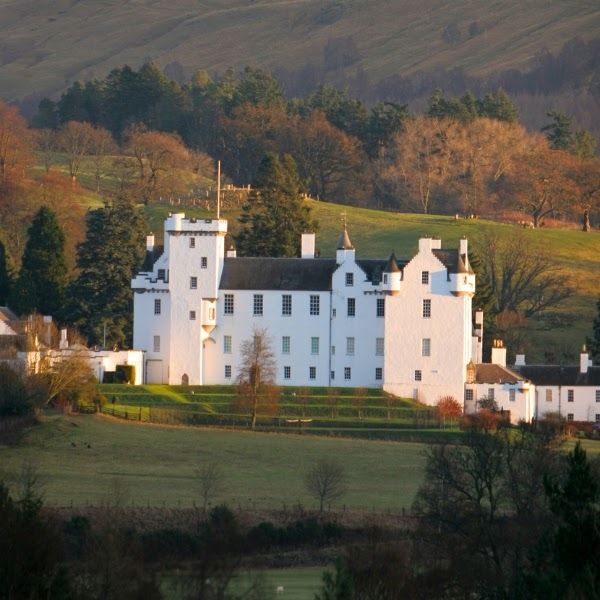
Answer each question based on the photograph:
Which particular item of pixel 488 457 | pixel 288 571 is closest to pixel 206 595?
pixel 288 571

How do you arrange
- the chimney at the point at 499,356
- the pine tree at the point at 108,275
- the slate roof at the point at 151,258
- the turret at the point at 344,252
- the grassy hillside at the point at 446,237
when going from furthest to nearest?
the grassy hillside at the point at 446,237 < the pine tree at the point at 108,275 < the slate roof at the point at 151,258 < the chimney at the point at 499,356 < the turret at the point at 344,252

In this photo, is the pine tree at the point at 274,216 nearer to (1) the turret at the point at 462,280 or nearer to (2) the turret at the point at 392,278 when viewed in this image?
(2) the turret at the point at 392,278

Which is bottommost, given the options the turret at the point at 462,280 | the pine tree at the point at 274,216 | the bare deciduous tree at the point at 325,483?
the bare deciduous tree at the point at 325,483

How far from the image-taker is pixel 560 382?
98.8 metres

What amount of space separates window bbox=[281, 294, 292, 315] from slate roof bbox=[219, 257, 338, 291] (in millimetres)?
340

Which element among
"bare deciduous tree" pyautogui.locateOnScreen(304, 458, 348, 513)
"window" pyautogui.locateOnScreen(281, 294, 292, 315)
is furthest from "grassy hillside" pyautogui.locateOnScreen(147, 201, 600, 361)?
"bare deciduous tree" pyautogui.locateOnScreen(304, 458, 348, 513)

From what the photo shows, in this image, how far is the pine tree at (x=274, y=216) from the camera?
363 feet

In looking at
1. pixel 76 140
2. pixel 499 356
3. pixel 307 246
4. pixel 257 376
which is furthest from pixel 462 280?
pixel 76 140

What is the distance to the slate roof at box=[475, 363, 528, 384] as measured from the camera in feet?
317

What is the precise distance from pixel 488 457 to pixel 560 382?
3285cm

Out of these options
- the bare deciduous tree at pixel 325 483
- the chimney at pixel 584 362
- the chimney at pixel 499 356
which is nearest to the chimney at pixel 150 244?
the chimney at pixel 499 356

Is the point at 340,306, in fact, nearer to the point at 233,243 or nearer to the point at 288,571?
the point at 233,243

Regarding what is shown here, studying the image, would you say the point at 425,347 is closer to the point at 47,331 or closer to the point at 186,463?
the point at 47,331

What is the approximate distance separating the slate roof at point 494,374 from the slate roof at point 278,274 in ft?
23.6
